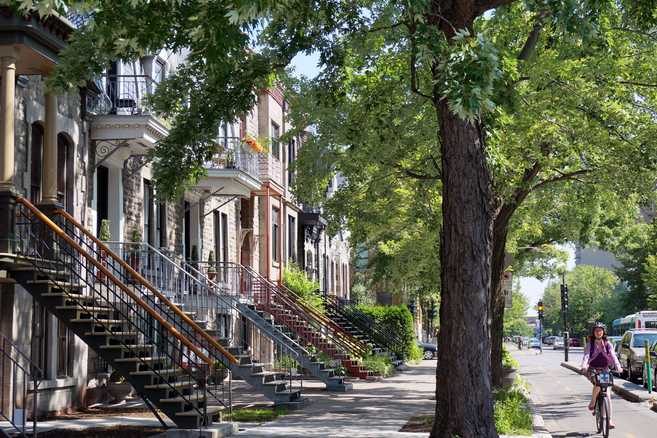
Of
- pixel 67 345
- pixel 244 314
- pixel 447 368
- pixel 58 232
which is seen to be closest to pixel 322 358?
pixel 244 314

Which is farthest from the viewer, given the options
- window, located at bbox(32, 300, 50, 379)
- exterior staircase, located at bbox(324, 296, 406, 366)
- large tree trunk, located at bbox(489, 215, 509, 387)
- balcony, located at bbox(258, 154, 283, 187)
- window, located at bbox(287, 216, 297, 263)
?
window, located at bbox(287, 216, 297, 263)

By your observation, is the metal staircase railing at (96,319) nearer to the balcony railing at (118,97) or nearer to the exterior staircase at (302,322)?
the balcony railing at (118,97)

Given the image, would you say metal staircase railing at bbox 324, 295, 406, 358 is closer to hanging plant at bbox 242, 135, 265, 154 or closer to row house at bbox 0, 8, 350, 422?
row house at bbox 0, 8, 350, 422

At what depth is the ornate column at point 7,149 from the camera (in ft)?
47.2

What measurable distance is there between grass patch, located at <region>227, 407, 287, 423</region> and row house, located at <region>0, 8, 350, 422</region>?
2.76 m

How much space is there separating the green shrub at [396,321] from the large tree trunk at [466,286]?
1131 inches

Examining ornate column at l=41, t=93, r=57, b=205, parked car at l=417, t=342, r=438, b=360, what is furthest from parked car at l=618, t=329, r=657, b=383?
ornate column at l=41, t=93, r=57, b=205

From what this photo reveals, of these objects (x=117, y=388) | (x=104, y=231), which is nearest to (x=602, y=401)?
(x=117, y=388)

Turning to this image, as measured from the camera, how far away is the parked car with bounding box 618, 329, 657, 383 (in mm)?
31391

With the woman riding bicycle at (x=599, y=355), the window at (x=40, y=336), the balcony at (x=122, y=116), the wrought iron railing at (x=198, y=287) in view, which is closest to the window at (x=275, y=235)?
the wrought iron railing at (x=198, y=287)

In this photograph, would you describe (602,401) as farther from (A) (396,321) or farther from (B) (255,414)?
(A) (396,321)

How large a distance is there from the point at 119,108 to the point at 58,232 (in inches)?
244

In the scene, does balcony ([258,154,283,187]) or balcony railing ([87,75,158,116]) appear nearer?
balcony railing ([87,75,158,116])

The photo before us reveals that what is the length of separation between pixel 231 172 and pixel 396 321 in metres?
18.9
